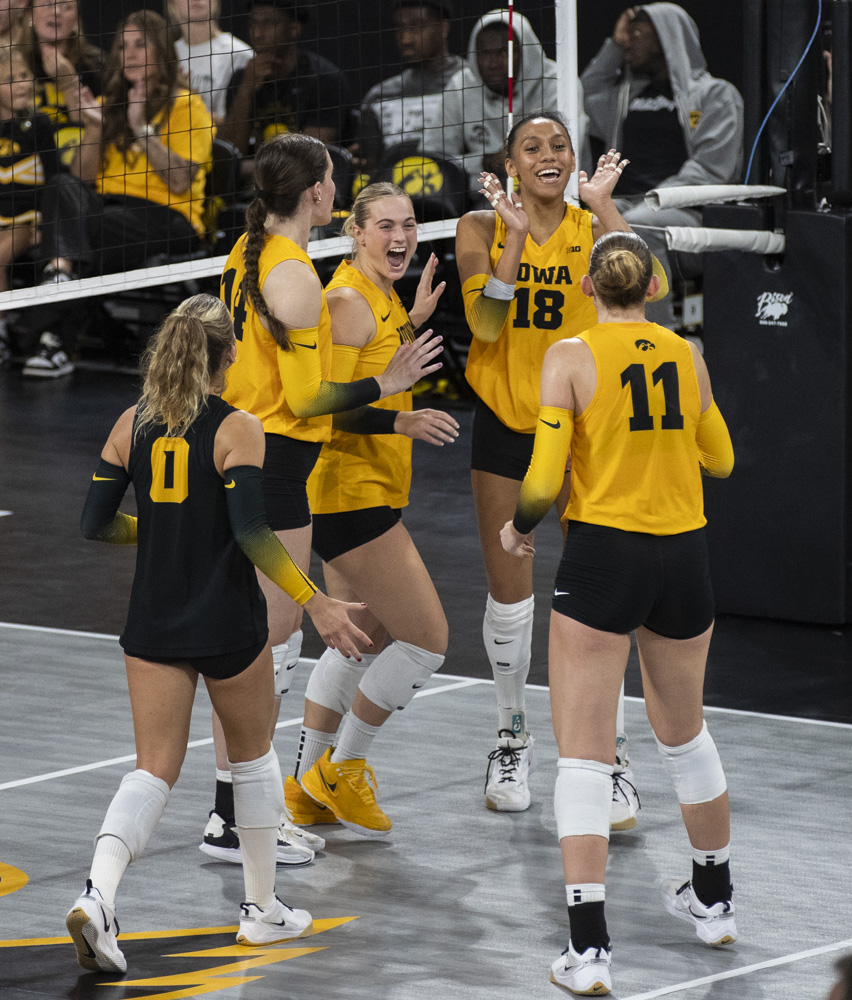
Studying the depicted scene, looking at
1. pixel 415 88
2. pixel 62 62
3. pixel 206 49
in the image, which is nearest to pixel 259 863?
pixel 415 88

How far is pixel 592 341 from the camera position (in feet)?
14.2

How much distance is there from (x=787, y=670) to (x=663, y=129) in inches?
222

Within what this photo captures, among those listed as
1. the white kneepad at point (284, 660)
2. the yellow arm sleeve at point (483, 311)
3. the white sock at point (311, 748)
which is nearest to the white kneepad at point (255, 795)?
the white kneepad at point (284, 660)

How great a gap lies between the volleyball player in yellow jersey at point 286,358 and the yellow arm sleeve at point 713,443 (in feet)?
2.89

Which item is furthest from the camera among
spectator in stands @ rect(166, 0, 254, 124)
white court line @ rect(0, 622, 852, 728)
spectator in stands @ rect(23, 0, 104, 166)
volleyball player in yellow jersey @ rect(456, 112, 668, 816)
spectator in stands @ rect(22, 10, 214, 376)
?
spectator in stands @ rect(166, 0, 254, 124)

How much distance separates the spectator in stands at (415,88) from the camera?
11312 mm

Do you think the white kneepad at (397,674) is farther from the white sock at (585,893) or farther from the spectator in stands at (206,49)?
the spectator in stands at (206,49)

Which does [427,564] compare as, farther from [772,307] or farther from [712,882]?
[712,882]

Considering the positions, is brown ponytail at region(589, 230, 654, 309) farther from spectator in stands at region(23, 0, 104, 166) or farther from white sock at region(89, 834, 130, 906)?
spectator in stands at region(23, 0, 104, 166)

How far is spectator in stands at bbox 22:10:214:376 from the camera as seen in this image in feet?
36.7

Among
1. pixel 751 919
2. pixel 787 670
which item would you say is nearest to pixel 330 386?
pixel 751 919

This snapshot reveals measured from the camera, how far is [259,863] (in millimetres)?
4473

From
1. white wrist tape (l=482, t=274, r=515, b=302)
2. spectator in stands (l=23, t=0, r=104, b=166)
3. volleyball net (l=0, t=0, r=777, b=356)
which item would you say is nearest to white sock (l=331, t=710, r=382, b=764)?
white wrist tape (l=482, t=274, r=515, b=302)

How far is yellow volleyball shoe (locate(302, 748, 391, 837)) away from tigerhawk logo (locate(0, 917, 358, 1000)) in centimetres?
68
